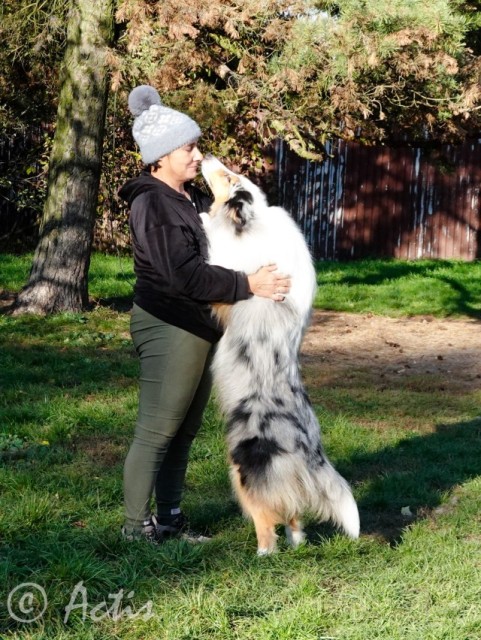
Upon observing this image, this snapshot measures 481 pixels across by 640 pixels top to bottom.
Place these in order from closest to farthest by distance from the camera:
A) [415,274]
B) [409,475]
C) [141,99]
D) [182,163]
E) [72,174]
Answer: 1. [182,163]
2. [141,99]
3. [409,475]
4. [72,174]
5. [415,274]

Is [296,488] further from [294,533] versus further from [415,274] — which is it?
[415,274]

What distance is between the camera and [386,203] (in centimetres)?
1742

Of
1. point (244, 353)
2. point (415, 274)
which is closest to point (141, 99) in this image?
point (244, 353)

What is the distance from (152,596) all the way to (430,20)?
6688mm

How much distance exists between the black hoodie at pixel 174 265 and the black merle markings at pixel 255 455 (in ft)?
1.59

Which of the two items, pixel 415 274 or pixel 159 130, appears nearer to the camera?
pixel 159 130

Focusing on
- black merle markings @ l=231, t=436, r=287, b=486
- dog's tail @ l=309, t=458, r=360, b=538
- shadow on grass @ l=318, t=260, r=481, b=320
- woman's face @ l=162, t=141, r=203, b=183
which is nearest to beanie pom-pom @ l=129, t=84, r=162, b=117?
woman's face @ l=162, t=141, r=203, b=183

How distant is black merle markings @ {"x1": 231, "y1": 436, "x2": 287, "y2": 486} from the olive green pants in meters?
0.33

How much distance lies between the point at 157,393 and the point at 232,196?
913mm

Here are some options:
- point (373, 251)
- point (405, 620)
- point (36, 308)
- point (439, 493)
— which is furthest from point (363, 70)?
point (373, 251)

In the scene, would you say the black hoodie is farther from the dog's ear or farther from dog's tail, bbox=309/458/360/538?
dog's tail, bbox=309/458/360/538

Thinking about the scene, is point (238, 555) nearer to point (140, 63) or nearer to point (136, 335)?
point (136, 335)

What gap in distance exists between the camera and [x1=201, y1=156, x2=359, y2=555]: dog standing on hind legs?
3.71m

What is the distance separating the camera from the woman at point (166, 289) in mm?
3627
